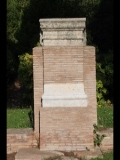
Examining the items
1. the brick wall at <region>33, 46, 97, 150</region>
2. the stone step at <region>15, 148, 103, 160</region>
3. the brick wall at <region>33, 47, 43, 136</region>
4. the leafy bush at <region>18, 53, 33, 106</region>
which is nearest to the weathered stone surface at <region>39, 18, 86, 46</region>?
the brick wall at <region>33, 46, 97, 150</region>

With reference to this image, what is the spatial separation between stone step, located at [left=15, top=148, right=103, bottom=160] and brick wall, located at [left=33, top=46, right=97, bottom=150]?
137 mm

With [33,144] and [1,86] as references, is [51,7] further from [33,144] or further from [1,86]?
[1,86]

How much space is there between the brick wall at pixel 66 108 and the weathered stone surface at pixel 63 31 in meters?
0.11

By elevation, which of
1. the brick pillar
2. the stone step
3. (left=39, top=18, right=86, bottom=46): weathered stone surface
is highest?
(left=39, top=18, right=86, bottom=46): weathered stone surface

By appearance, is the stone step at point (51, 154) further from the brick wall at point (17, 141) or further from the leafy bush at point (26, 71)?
the leafy bush at point (26, 71)

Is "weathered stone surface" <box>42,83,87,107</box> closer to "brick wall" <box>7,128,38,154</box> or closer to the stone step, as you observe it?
"brick wall" <box>7,128,38,154</box>

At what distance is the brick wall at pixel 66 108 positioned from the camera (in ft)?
18.1

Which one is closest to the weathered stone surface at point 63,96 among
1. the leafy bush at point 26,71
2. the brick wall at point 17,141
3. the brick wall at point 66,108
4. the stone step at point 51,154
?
the brick wall at point 66,108

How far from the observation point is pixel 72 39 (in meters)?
5.77

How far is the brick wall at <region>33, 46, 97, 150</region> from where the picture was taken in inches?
218

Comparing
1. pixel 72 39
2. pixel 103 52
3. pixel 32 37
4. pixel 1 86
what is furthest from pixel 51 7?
pixel 1 86

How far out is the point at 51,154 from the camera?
5246 mm

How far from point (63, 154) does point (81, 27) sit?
1.86 metres

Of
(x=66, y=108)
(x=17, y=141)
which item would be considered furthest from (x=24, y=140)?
(x=66, y=108)
